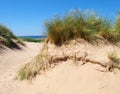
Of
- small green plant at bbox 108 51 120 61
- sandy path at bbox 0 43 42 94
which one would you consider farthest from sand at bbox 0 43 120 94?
small green plant at bbox 108 51 120 61

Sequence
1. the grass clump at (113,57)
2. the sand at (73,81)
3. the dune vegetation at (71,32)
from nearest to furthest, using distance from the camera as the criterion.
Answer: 1. the sand at (73,81)
2. the grass clump at (113,57)
3. the dune vegetation at (71,32)

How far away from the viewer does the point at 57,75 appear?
221 inches

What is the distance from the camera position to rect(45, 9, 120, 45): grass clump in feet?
19.6

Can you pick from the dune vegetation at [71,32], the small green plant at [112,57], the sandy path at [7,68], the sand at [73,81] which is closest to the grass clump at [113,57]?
the small green plant at [112,57]

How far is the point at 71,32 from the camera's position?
6.03 meters

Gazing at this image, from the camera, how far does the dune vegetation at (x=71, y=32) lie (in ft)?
19.6

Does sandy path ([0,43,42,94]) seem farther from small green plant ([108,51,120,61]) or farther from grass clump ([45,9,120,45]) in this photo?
small green plant ([108,51,120,61])

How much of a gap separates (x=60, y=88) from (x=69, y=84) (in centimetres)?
20

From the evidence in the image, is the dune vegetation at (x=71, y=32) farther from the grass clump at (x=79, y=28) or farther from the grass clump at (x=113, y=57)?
the grass clump at (x=113, y=57)

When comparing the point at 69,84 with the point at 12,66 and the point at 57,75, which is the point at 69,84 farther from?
the point at 12,66

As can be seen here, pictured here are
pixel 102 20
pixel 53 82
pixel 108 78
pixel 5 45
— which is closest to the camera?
pixel 108 78

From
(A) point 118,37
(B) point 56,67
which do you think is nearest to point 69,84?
(B) point 56,67

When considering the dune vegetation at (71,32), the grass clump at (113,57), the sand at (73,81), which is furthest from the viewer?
the dune vegetation at (71,32)

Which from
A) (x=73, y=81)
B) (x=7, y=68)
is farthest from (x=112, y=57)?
(x=7, y=68)
